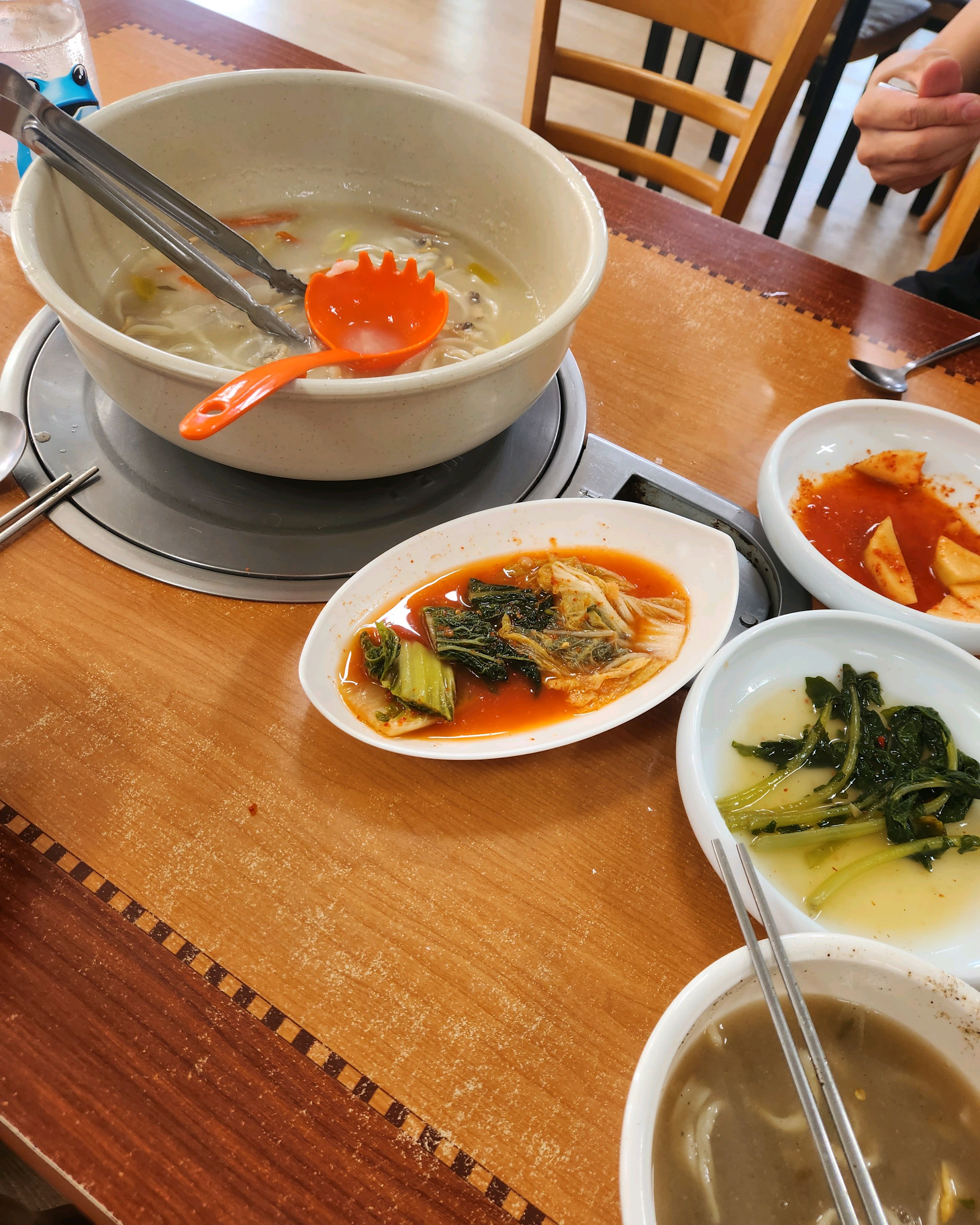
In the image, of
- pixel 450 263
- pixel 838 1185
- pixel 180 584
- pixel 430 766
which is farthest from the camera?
pixel 450 263

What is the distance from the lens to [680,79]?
3084 mm

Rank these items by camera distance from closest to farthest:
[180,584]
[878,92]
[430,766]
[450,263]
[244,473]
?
[430,766] → [180,584] → [244,473] → [450,263] → [878,92]

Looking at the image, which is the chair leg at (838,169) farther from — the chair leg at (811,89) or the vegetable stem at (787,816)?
the vegetable stem at (787,816)

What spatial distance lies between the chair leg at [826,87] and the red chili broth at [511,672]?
2032 millimetres

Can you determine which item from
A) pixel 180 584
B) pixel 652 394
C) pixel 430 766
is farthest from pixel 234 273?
pixel 430 766

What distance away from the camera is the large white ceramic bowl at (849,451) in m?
1.04

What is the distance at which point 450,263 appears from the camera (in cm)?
130

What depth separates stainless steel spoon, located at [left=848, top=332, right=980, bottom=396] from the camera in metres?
1.32

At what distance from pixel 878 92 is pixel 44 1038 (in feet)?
6.25

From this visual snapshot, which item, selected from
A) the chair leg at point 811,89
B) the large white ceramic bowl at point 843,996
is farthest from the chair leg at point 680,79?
the large white ceramic bowl at point 843,996

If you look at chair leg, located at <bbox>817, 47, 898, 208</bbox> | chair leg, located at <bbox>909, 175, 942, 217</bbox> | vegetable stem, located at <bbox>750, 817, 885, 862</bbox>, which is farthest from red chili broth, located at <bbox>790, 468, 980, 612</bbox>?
chair leg, located at <bbox>909, 175, 942, 217</bbox>

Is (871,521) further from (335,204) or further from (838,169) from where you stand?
(838,169)

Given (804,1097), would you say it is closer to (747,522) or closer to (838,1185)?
(838,1185)

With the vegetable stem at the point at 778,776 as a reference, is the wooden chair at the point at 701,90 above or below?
above
